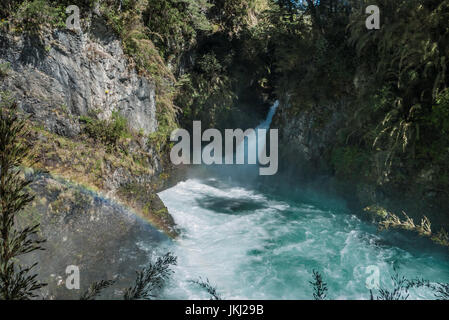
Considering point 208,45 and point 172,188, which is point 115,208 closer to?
point 172,188

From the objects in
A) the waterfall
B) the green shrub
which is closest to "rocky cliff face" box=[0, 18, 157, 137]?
the green shrub

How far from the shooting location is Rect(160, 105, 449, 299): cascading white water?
644 centimetres

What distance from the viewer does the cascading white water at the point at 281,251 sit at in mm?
6438

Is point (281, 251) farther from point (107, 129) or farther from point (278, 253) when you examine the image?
point (107, 129)

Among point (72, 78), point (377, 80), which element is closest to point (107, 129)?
point (72, 78)

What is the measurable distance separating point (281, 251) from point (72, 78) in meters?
7.57

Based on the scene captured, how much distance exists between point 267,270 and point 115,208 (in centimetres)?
418

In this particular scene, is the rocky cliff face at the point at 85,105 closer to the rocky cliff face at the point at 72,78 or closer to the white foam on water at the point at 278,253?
the rocky cliff face at the point at 72,78

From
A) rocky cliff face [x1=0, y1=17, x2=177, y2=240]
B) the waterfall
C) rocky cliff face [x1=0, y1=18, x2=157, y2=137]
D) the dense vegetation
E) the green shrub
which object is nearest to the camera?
rocky cliff face [x1=0, y1=17, x2=177, y2=240]

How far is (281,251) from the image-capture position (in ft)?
26.2

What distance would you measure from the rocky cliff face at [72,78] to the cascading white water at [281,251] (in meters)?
4.03

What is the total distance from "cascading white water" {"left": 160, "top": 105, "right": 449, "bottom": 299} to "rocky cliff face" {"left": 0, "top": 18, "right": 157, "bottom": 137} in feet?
13.2

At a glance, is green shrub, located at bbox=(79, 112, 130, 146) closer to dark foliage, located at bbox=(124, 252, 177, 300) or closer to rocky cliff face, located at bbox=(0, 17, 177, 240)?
rocky cliff face, located at bbox=(0, 17, 177, 240)
